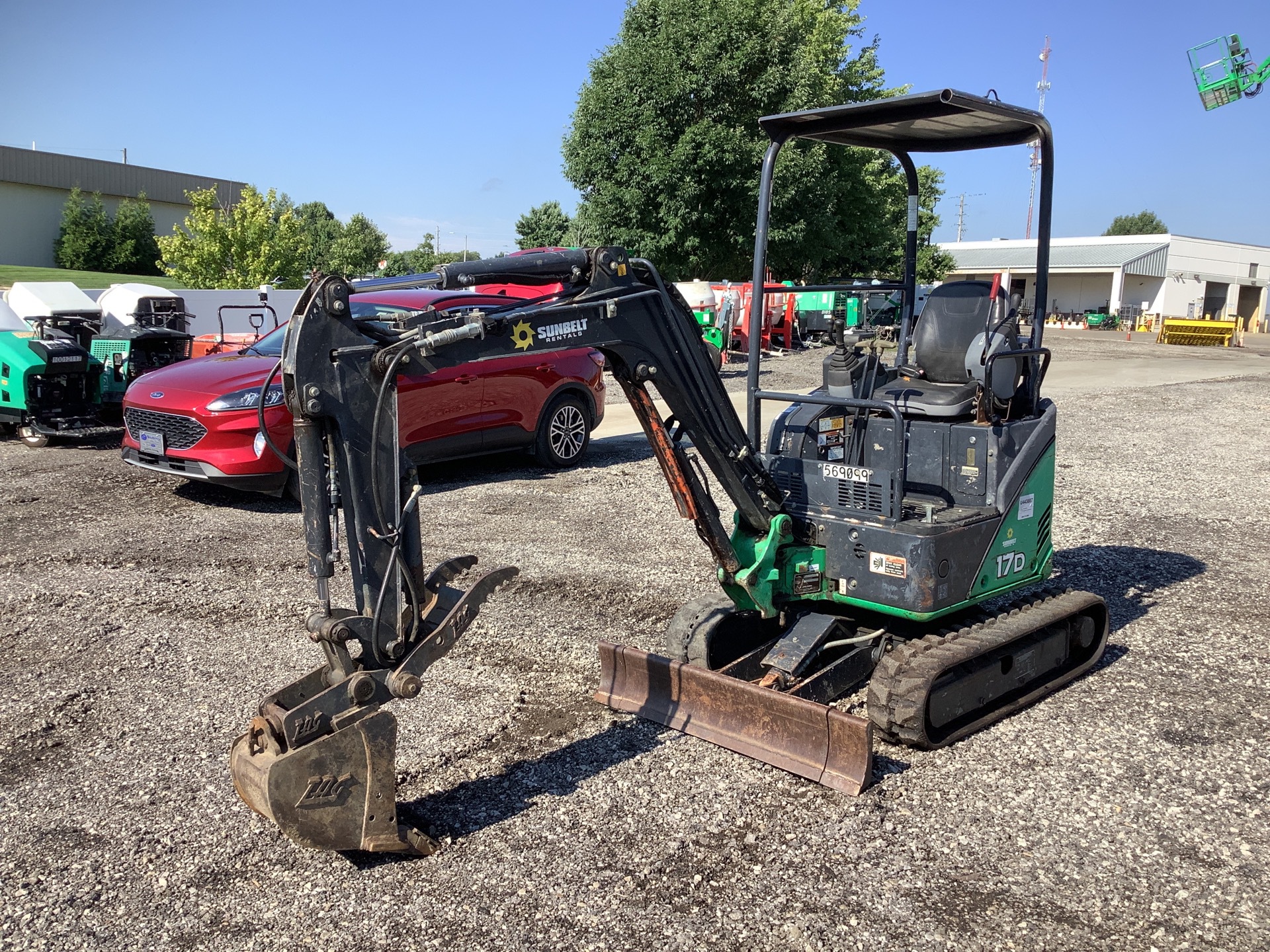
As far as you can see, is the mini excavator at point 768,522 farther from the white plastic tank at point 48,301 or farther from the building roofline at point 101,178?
the building roofline at point 101,178

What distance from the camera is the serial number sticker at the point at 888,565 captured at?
5.20 m

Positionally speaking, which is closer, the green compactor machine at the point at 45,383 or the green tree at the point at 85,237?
the green compactor machine at the point at 45,383

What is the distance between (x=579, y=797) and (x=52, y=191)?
6999 centimetres

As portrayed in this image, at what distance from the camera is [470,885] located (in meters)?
3.84

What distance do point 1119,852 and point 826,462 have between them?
7.82 ft

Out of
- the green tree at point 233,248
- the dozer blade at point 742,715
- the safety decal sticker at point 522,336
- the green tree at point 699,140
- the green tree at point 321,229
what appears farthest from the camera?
the green tree at point 321,229

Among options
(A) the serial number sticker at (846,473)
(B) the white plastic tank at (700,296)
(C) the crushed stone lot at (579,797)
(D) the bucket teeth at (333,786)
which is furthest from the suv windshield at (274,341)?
(B) the white plastic tank at (700,296)

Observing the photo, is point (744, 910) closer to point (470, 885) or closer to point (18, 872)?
point (470, 885)

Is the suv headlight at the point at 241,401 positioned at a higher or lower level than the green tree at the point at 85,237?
lower

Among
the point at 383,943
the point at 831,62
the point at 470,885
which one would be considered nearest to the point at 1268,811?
the point at 470,885

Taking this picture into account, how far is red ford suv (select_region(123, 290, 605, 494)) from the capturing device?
366 inches

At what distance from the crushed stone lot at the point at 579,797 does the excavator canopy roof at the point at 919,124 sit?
3174 mm

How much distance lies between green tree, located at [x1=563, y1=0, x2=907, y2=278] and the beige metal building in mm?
38716

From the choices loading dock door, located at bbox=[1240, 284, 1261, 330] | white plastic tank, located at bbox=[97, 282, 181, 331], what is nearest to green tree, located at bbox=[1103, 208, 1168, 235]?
loading dock door, located at bbox=[1240, 284, 1261, 330]
